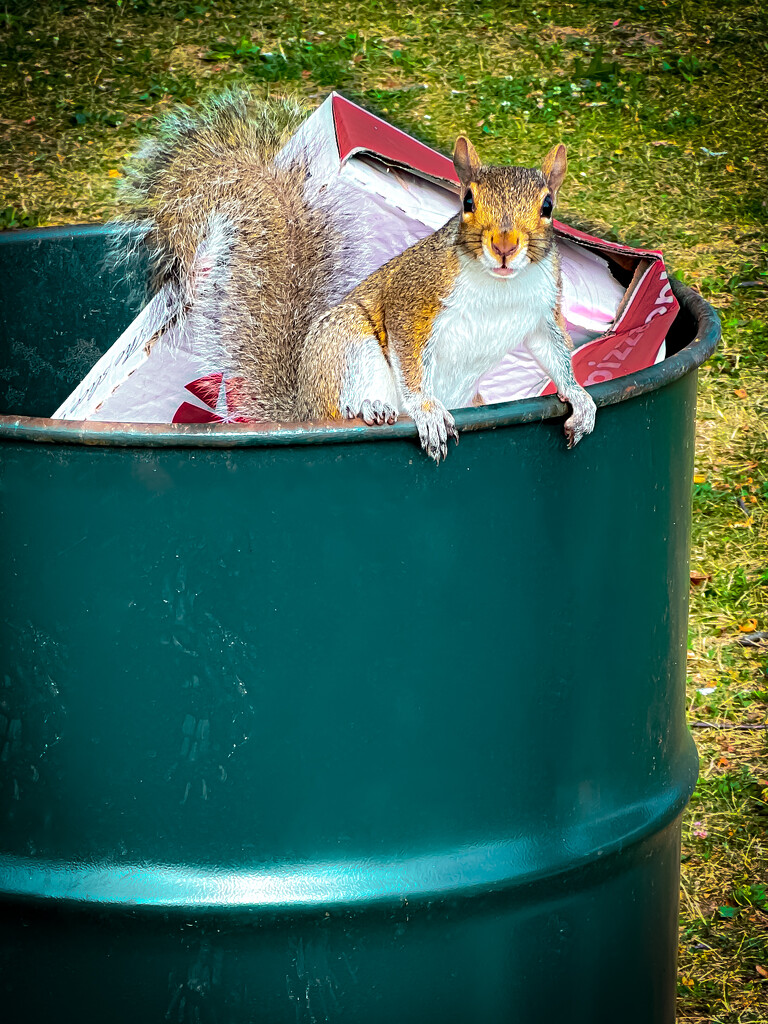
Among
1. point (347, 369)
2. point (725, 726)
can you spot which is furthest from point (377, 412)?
point (725, 726)

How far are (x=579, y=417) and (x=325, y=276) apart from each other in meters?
0.81

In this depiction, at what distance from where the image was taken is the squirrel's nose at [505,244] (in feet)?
5.46

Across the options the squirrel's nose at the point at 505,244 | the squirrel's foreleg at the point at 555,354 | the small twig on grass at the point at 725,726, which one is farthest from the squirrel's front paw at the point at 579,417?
the small twig on grass at the point at 725,726

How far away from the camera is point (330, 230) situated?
212 centimetres

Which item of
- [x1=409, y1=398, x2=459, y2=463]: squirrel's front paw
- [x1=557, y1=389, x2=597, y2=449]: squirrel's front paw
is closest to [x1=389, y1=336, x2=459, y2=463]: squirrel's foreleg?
[x1=409, y1=398, x2=459, y2=463]: squirrel's front paw

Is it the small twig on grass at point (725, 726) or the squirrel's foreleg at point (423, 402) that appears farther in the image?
the small twig on grass at point (725, 726)

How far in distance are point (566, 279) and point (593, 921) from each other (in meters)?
0.99

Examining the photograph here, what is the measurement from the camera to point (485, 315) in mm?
1816

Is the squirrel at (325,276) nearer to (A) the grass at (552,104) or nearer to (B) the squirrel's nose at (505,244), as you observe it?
(B) the squirrel's nose at (505,244)

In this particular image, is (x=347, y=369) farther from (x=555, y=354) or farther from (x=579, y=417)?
(x=579, y=417)

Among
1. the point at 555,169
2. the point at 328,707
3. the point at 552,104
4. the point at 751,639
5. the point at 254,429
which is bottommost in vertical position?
the point at 751,639

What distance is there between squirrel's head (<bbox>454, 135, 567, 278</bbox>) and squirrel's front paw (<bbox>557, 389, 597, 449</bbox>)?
295 millimetres

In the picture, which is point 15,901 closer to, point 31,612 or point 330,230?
point 31,612

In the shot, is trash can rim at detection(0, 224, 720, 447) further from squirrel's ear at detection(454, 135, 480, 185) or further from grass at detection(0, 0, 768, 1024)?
grass at detection(0, 0, 768, 1024)
